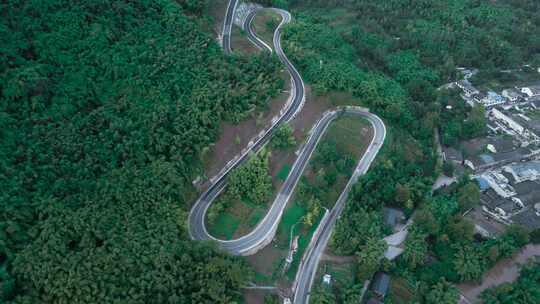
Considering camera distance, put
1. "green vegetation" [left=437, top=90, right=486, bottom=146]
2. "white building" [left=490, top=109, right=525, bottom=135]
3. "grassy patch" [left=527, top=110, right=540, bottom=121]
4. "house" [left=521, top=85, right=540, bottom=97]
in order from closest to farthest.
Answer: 1. "green vegetation" [left=437, top=90, right=486, bottom=146]
2. "white building" [left=490, top=109, right=525, bottom=135]
3. "grassy patch" [left=527, top=110, right=540, bottom=121]
4. "house" [left=521, top=85, right=540, bottom=97]

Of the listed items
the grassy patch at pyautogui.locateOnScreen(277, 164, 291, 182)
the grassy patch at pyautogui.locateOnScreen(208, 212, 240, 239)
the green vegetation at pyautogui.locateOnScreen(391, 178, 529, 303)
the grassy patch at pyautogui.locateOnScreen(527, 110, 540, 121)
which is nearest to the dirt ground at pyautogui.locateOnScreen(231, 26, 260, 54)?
the grassy patch at pyautogui.locateOnScreen(277, 164, 291, 182)

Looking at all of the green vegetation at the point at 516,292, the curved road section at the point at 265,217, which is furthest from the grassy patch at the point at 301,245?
the green vegetation at the point at 516,292

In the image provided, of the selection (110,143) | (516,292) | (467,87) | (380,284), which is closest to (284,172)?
(380,284)

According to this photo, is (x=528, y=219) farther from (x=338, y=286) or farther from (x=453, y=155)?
(x=338, y=286)

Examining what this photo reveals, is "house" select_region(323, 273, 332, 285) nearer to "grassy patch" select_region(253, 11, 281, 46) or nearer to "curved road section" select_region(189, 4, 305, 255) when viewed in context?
"curved road section" select_region(189, 4, 305, 255)

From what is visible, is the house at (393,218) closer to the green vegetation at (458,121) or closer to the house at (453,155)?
the house at (453,155)

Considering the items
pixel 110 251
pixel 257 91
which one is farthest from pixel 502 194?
pixel 110 251

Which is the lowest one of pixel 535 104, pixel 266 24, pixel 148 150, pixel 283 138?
pixel 535 104
